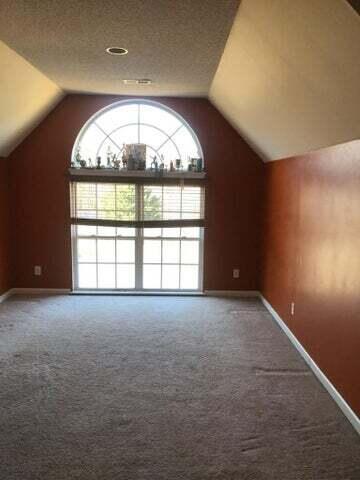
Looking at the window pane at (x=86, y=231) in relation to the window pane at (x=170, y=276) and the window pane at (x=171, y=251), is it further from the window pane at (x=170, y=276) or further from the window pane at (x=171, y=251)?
the window pane at (x=170, y=276)

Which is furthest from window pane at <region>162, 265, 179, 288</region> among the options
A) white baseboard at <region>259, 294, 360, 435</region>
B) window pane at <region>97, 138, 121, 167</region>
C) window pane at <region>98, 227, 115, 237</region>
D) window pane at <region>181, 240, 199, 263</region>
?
window pane at <region>97, 138, 121, 167</region>

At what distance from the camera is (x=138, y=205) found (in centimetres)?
554

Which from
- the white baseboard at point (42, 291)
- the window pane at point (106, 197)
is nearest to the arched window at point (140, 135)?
the window pane at point (106, 197)

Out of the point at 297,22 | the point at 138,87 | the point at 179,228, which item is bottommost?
the point at 179,228

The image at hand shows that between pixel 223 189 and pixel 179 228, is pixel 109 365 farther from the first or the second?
pixel 223 189

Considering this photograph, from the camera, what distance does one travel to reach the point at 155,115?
549 centimetres

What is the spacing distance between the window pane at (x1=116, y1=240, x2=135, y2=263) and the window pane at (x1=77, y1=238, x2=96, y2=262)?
341 mm

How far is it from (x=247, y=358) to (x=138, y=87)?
3.26m

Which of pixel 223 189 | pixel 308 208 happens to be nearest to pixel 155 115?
pixel 223 189

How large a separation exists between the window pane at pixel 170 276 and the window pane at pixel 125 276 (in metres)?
0.44

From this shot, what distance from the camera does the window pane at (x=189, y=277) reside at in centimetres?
573

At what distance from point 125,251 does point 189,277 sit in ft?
3.23

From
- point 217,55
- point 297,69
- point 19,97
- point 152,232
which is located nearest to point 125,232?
point 152,232

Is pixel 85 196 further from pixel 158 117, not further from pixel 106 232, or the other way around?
pixel 158 117
